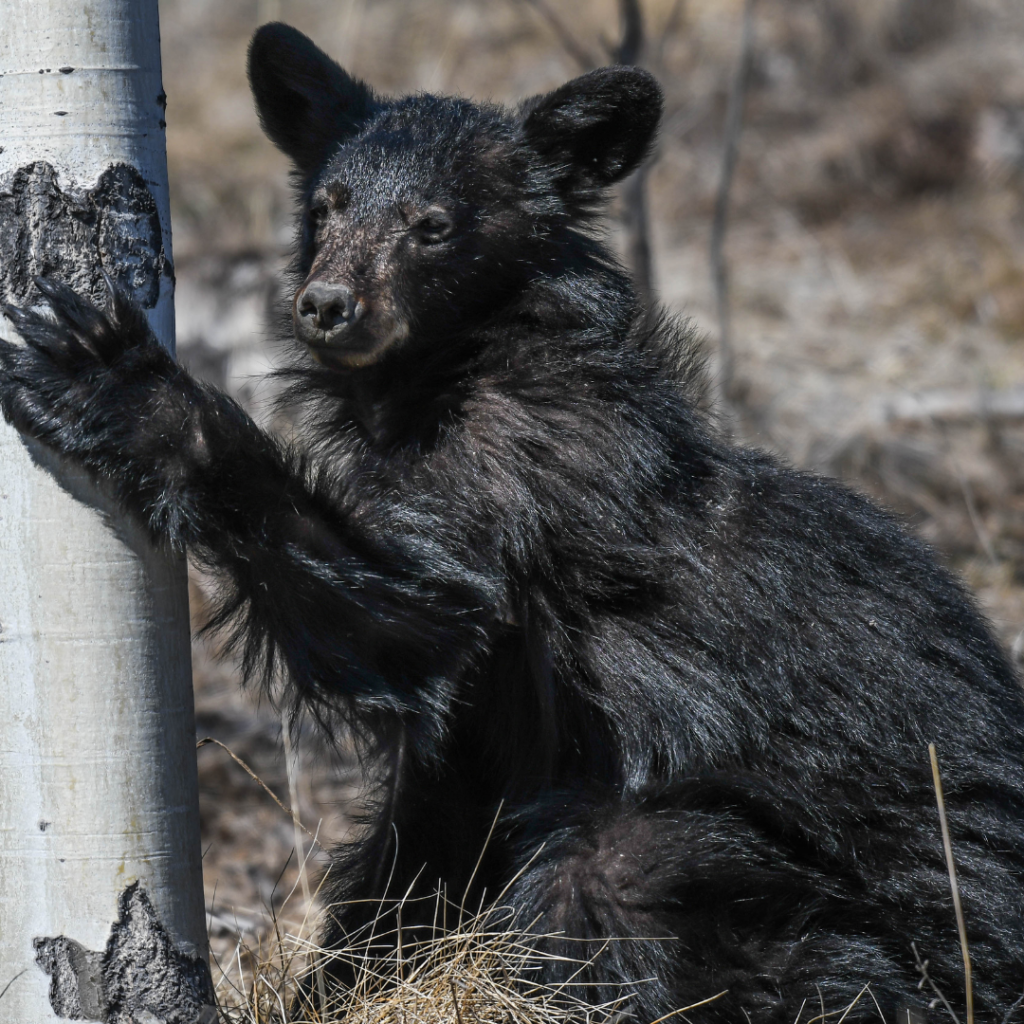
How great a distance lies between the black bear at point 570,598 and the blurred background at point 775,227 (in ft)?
4.44

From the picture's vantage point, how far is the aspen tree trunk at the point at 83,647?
247 cm

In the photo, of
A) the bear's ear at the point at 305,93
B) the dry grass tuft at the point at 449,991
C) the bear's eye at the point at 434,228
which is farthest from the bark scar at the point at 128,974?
the bear's ear at the point at 305,93

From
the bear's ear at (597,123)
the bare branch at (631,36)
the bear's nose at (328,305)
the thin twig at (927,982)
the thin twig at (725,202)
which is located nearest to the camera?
the thin twig at (927,982)

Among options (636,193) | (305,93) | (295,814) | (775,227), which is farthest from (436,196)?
(775,227)

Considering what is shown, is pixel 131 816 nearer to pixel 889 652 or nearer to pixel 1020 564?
pixel 889 652

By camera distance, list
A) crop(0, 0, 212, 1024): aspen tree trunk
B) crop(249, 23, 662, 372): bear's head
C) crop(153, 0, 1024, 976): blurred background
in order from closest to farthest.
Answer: crop(0, 0, 212, 1024): aspen tree trunk → crop(249, 23, 662, 372): bear's head → crop(153, 0, 1024, 976): blurred background

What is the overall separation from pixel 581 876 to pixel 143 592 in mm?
1254

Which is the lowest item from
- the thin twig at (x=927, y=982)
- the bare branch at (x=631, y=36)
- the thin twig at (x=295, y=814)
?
the thin twig at (x=927, y=982)

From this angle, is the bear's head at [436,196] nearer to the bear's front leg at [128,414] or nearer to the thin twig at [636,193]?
the bear's front leg at [128,414]

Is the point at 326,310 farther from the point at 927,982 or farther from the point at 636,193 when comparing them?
the point at 636,193

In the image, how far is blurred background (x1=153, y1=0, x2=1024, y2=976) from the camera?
21.1 feet

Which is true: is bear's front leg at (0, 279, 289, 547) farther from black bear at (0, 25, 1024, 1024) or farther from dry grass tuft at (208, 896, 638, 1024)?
dry grass tuft at (208, 896, 638, 1024)

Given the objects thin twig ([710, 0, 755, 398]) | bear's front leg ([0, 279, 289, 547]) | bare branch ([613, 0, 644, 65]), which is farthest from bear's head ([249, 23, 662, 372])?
thin twig ([710, 0, 755, 398])

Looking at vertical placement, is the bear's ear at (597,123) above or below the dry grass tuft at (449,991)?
above
